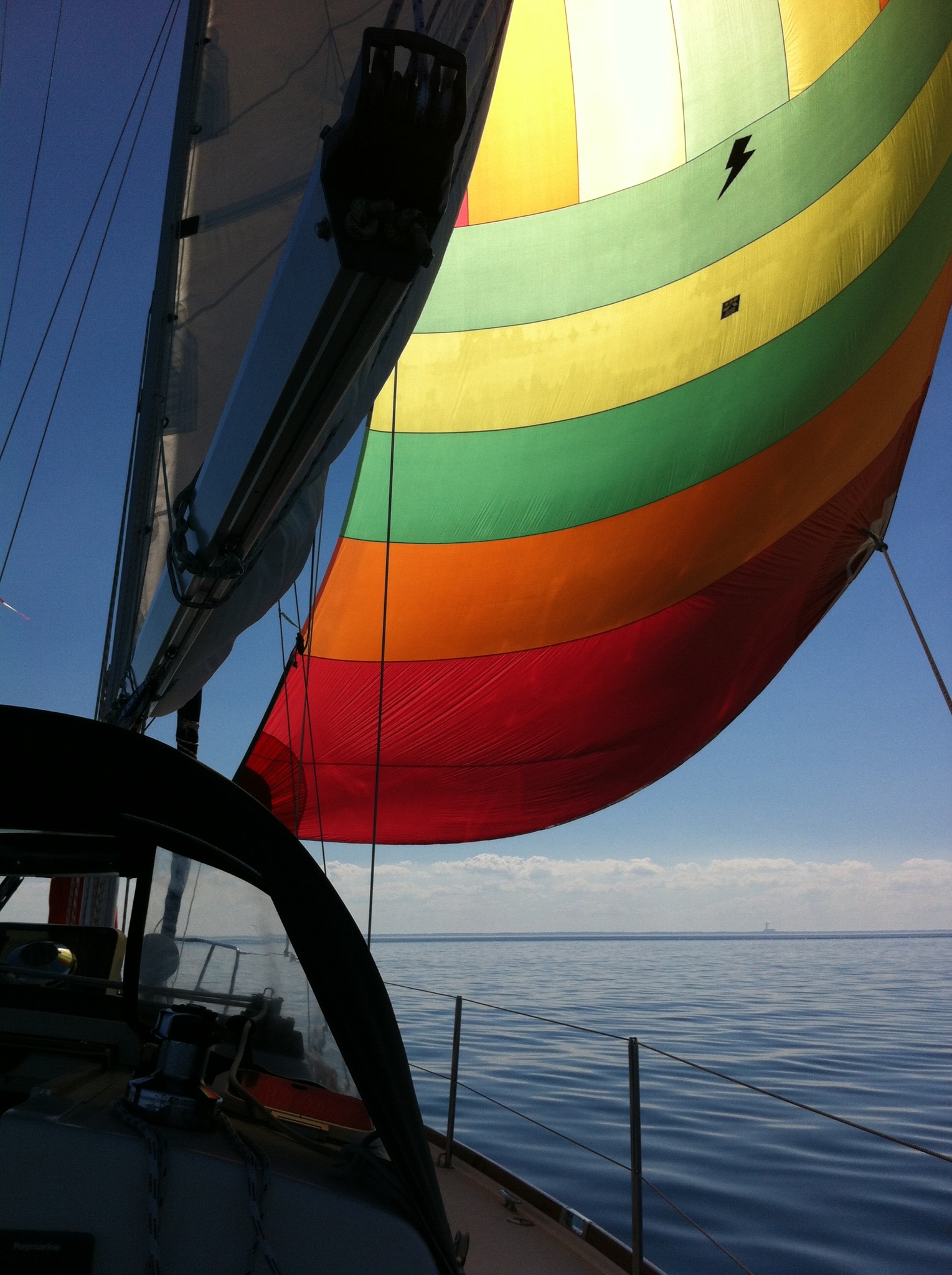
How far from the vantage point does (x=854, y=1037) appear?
336 inches

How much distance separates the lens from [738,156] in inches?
194

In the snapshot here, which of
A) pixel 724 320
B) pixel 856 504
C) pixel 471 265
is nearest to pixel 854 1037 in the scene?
pixel 856 504

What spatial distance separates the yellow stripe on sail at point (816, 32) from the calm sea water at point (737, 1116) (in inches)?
230

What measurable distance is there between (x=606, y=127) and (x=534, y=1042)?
770cm

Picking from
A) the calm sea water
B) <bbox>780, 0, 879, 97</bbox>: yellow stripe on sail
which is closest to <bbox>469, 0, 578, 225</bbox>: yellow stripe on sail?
Answer: <bbox>780, 0, 879, 97</bbox>: yellow stripe on sail

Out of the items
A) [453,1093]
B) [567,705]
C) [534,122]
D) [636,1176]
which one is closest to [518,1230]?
[636,1176]

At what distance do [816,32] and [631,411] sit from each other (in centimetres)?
229

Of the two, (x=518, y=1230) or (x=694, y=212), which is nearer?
(x=518, y=1230)

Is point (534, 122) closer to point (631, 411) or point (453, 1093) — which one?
point (631, 411)

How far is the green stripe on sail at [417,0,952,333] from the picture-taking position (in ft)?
15.4

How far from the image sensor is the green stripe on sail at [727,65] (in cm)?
492

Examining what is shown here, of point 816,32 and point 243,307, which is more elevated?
point 816,32

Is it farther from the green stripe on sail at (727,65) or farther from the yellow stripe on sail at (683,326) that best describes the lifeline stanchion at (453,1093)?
the green stripe on sail at (727,65)

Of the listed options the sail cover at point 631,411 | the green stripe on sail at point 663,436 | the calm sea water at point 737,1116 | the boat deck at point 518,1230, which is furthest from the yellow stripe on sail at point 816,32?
the calm sea water at point 737,1116
